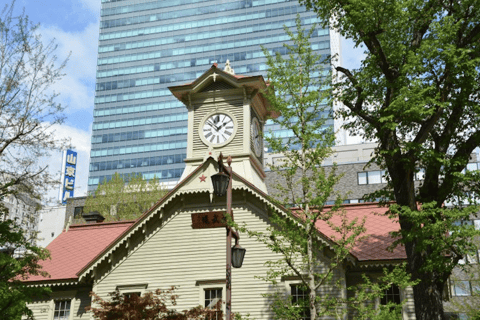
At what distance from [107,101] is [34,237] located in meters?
125

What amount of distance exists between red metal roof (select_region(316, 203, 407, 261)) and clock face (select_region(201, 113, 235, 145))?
6.54 metres

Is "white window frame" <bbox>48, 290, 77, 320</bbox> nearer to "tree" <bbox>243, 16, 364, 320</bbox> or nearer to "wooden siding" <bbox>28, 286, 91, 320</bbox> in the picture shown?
"wooden siding" <bbox>28, 286, 91, 320</bbox>

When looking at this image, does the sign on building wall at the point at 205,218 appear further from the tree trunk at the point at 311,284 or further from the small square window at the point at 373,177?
the small square window at the point at 373,177

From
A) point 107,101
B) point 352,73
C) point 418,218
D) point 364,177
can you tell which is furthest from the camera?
point 107,101

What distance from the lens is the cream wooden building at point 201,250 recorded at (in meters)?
23.1

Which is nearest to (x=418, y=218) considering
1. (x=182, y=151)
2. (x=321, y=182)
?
(x=321, y=182)

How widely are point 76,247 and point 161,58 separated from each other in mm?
119134

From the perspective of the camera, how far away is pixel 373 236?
24.4 m

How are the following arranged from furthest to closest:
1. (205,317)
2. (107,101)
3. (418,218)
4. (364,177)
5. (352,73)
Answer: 1. (107,101)
2. (364,177)
3. (352,73)
4. (205,317)
5. (418,218)

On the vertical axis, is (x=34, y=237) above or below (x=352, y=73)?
below

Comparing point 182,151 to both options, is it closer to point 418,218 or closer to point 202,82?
point 202,82

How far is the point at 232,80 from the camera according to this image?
92.9 feet

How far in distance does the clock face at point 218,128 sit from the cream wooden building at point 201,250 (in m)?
0.05

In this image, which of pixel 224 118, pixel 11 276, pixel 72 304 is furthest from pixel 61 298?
pixel 224 118
